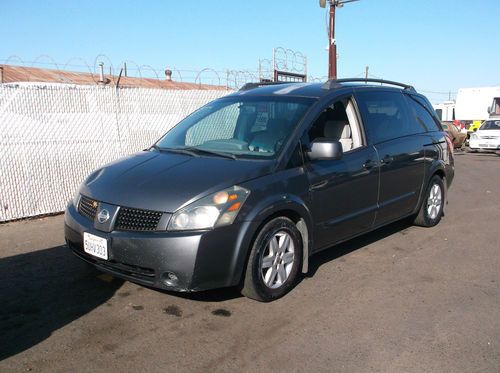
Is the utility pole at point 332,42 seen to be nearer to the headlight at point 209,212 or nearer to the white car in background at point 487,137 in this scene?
the white car in background at point 487,137

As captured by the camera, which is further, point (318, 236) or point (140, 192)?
point (318, 236)

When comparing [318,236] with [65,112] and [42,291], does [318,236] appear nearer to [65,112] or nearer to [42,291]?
[42,291]

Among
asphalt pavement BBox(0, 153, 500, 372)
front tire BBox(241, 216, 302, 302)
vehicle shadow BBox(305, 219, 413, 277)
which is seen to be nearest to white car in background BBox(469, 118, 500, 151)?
vehicle shadow BBox(305, 219, 413, 277)

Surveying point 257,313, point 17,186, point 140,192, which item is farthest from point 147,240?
point 17,186

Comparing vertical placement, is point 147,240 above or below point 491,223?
above

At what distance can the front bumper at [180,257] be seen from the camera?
3402 millimetres

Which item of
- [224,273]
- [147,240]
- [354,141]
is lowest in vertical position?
[224,273]

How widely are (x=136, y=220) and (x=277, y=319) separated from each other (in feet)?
4.22

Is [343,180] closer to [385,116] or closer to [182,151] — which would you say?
[385,116]

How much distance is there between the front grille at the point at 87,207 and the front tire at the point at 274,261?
51.1 inches

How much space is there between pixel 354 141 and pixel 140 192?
2.30m

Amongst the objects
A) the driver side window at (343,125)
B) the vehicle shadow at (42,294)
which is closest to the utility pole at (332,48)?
the driver side window at (343,125)

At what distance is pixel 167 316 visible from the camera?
12.0 feet

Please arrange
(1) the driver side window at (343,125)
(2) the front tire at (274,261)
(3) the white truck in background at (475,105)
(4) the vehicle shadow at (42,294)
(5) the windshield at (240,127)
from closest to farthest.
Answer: (4) the vehicle shadow at (42,294) < (2) the front tire at (274,261) < (5) the windshield at (240,127) < (1) the driver side window at (343,125) < (3) the white truck in background at (475,105)
